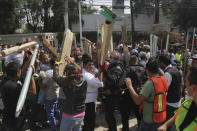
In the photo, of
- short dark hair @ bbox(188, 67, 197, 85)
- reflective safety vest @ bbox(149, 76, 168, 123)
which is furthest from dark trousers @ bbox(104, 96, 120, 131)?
short dark hair @ bbox(188, 67, 197, 85)

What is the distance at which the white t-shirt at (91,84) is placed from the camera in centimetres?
399

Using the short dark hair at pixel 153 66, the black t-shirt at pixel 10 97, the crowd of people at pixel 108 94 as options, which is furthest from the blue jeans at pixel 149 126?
the black t-shirt at pixel 10 97

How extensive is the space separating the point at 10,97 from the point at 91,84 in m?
1.47

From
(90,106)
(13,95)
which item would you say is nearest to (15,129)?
(13,95)

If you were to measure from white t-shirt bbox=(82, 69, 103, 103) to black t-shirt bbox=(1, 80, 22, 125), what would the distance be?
50.1 inches

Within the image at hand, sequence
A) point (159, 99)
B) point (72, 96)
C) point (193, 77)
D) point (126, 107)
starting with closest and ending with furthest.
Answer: point (193, 77)
point (159, 99)
point (72, 96)
point (126, 107)

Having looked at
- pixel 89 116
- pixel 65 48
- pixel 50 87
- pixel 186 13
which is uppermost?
pixel 186 13

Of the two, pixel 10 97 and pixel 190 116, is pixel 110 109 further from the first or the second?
pixel 190 116

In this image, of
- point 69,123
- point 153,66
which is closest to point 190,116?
point 153,66

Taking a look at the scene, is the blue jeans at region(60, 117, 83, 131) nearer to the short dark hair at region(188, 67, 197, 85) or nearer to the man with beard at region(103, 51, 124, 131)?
the man with beard at region(103, 51, 124, 131)

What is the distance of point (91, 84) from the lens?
4027 mm

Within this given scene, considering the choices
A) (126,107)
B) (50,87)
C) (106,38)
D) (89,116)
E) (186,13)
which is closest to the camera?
(106,38)

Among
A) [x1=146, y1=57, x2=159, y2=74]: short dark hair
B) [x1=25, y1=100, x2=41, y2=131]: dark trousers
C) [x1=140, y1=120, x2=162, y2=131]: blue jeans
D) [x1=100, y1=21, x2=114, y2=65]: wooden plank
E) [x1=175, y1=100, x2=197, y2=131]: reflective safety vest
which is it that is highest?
[x1=100, y1=21, x2=114, y2=65]: wooden plank

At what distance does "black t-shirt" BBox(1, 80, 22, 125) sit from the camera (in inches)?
122
